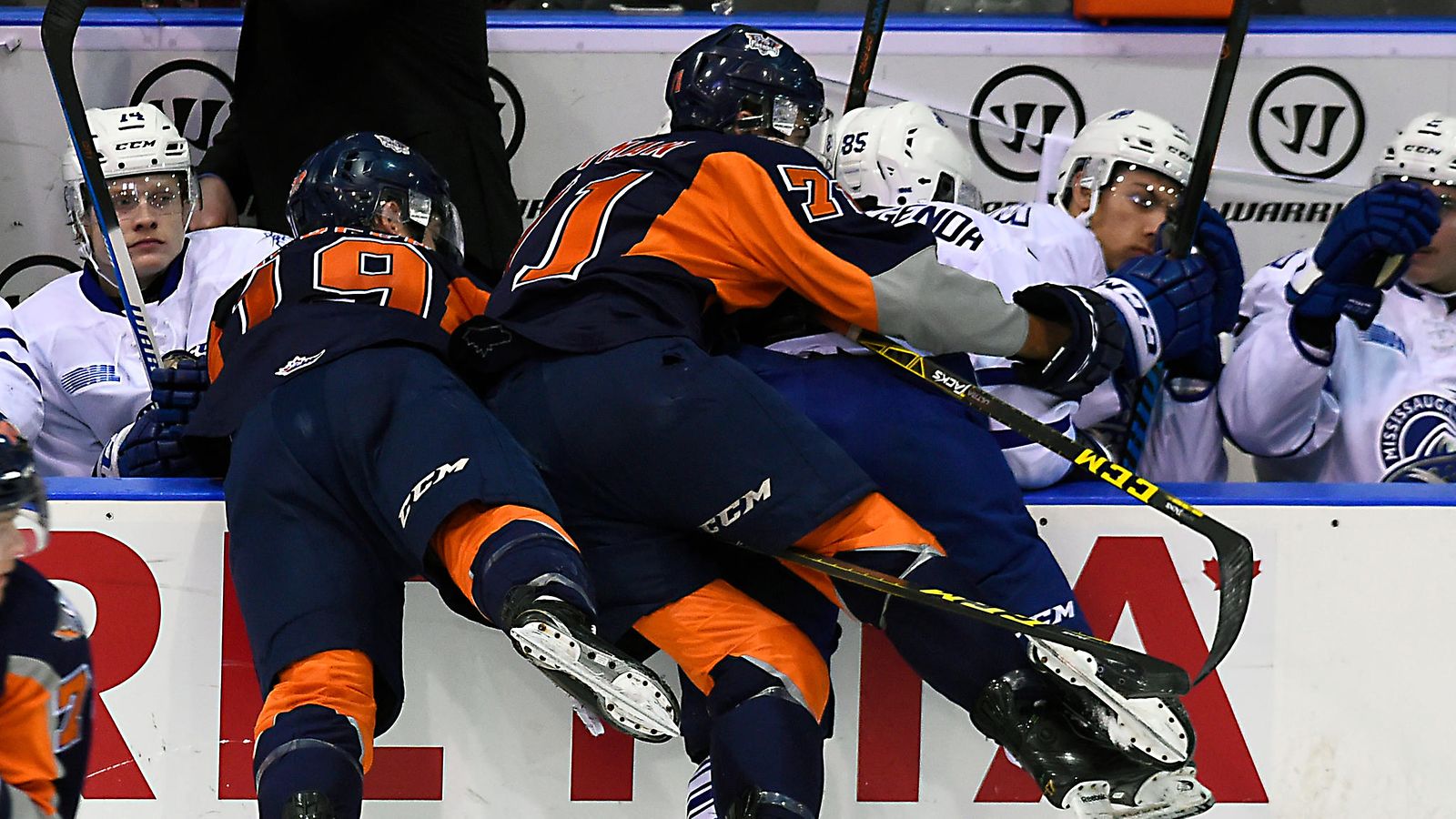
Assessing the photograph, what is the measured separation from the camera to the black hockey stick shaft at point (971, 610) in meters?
2.24

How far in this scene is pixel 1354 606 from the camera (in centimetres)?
263

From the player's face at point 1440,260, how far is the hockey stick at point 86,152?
2.21 m

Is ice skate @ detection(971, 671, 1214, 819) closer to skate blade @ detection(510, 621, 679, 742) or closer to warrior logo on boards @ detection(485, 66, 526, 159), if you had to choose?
skate blade @ detection(510, 621, 679, 742)

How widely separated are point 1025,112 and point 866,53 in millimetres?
628

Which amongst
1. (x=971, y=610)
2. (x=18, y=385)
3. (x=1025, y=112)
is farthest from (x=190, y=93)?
(x=971, y=610)

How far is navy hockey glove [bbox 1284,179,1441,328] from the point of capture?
2.69m

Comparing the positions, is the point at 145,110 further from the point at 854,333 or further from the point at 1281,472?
the point at 1281,472

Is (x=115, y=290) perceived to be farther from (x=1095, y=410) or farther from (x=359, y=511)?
(x=1095, y=410)

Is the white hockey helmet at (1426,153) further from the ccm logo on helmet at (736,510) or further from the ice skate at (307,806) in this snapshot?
the ice skate at (307,806)

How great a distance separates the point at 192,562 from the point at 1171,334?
144 cm

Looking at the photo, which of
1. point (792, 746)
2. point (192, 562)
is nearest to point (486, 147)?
point (192, 562)

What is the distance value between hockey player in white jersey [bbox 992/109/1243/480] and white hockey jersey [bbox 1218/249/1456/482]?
72 millimetres

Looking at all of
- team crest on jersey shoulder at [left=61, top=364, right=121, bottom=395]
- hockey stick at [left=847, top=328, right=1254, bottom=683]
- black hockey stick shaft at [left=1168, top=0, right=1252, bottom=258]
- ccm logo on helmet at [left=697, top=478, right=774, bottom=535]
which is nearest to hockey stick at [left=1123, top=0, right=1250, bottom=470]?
black hockey stick shaft at [left=1168, top=0, right=1252, bottom=258]

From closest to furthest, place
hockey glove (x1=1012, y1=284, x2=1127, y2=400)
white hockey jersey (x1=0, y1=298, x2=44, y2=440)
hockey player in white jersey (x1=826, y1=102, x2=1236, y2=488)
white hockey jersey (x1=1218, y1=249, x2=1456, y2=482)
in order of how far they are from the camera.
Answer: hockey glove (x1=1012, y1=284, x2=1127, y2=400), hockey player in white jersey (x1=826, y1=102, x2=1236, y2=488), white hockey jersey (x1=1218, y1=249, x2=1456, y2=482), white hockey jersey (x1=0, y1=298, x2=44, y2=440)
